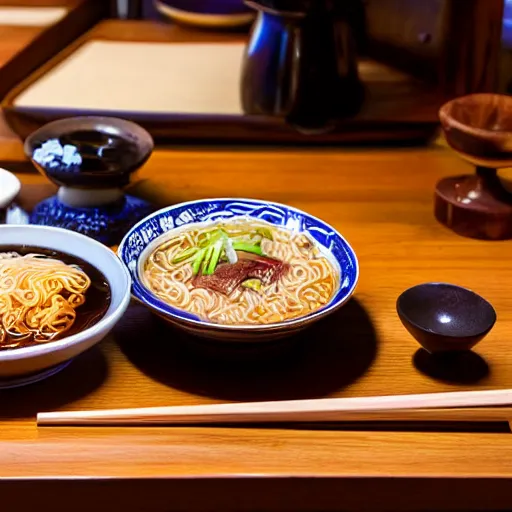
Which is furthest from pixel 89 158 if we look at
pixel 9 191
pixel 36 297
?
pixel 36 297

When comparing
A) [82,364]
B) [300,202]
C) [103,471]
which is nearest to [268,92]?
[300,202]

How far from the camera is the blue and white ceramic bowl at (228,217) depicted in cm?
87

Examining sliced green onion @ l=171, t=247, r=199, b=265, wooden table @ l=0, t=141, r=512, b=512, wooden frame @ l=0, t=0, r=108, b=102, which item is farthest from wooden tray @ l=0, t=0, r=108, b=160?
wooden table @ l=0, t=141, r=512, b=512

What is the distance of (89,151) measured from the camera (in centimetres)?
124

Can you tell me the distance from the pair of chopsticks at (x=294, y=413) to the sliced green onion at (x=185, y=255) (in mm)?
241

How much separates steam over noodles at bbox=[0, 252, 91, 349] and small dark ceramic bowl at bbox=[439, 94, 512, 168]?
0.64 metres

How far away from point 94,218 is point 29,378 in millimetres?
386

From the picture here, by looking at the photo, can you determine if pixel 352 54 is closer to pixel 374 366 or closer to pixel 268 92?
pixel 268 92

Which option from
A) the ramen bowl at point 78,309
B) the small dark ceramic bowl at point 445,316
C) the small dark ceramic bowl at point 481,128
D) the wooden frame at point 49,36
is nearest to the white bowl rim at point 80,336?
the ramen bowl at point 78,309

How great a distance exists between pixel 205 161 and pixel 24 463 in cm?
82

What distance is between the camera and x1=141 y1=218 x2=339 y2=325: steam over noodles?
Answer: 0.95 metres

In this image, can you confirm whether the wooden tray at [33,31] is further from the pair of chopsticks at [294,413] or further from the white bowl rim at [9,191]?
the pair of chopsticks at [294,413]

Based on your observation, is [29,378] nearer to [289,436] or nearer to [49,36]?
[289,436]
